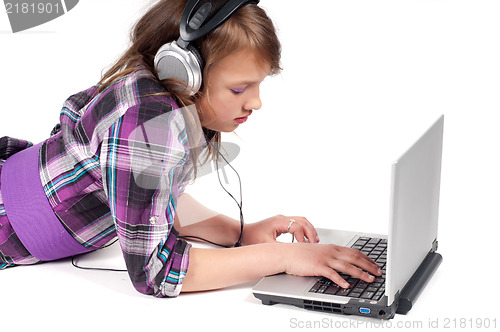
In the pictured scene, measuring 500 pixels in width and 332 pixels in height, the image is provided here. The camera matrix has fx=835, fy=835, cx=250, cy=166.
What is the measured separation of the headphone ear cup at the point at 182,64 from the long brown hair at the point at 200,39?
2 cm

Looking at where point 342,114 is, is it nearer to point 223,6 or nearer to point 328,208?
point 328,208

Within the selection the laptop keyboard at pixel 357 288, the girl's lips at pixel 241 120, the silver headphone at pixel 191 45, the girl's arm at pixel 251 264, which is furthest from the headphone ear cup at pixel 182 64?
the laptop keyboard at pixel 357 288

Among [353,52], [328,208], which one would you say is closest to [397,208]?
[328,208]

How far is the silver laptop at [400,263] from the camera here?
1471mm

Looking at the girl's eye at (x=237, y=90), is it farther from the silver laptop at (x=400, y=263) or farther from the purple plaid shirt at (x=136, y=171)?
the silver laptop at (x=400, y=263)

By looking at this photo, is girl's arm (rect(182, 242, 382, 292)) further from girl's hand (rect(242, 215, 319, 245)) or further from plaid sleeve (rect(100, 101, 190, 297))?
girl's hand (rect(242, 215, 319, 245))

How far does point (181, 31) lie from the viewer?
63.4 inches

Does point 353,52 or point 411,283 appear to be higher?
point 353,52

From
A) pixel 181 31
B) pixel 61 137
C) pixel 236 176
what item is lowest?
pixel 236 176

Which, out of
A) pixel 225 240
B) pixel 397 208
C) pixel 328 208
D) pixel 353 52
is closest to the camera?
pixel 397 208

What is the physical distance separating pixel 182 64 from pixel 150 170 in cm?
21

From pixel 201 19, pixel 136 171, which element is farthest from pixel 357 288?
pixel 201 19

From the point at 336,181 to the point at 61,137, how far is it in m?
0.75

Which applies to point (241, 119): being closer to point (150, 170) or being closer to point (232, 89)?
point (232, 89)
